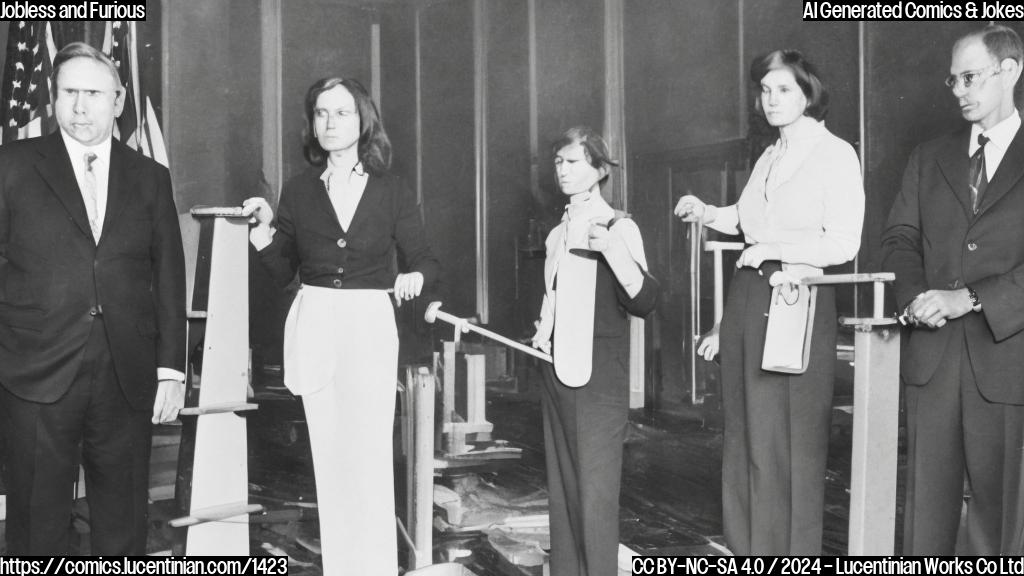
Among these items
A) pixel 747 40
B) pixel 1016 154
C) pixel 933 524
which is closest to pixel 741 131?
pixel 747 40

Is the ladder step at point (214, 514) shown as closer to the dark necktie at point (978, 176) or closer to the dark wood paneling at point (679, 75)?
the dark necktie at point (978, 176)

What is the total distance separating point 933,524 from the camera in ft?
9.45

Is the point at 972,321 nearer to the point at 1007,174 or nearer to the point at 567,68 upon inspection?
the point at 1007,174

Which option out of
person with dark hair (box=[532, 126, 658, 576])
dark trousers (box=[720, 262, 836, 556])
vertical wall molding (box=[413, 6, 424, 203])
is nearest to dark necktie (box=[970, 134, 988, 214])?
dark trousers (box=[720, 262, 836, 556])

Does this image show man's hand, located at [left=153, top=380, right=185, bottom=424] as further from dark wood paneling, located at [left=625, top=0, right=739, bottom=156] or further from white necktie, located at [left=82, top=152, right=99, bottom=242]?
dark wood paneling, located at [left=625, top=0, right=739, bottom=156]

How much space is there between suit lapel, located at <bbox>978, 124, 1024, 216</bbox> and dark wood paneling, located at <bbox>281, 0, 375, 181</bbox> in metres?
3.74

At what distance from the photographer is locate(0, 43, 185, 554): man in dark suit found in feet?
9.46

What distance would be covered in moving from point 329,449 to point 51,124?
109 inches

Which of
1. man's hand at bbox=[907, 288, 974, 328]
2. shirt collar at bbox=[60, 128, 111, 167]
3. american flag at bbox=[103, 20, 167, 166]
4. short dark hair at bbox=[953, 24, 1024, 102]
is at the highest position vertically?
american flag at bbox=[103, 20, 167, 166]

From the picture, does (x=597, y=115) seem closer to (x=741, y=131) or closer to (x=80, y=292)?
(x=741, y=131)

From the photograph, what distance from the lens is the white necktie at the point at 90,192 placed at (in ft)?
9.77

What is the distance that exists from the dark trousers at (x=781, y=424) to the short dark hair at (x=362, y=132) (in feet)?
4.13

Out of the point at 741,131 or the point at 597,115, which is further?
the point at 597,115

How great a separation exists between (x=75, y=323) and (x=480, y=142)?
361 centimetres
